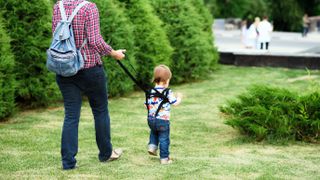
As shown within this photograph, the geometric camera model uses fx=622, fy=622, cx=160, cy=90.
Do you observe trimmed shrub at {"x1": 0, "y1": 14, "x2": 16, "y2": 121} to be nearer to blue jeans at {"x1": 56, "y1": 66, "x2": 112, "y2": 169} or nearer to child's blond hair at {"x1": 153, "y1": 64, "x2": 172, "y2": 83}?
blue jeans at {"x1": 56, "y1": 66, "x2": 112, "y2": 169}

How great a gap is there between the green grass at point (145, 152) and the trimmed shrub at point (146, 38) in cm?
189

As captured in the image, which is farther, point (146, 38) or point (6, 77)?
point (146, 38)

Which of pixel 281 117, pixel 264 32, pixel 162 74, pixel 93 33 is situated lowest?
pixel 264 32

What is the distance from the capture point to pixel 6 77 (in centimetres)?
901

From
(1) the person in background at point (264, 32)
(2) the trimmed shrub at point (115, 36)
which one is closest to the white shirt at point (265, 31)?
(1) the person in background at point (264, 32)

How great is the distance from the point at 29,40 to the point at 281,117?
13.9 feet

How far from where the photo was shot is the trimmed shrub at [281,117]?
753cm

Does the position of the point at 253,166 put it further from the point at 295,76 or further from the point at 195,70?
the point at 295,76

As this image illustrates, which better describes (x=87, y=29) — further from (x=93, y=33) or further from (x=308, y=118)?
(x=308, y=118)

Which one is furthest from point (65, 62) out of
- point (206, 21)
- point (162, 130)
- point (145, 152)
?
point (206, 21)

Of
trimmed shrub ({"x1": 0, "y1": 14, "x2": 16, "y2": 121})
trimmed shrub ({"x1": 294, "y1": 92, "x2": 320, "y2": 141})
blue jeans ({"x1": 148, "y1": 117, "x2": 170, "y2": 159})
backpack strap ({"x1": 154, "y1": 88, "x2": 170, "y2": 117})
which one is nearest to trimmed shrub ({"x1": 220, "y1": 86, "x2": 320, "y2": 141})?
trimmed shrub ({"x1": 294, "y1": 92, "x2": 320, "y2": 141})

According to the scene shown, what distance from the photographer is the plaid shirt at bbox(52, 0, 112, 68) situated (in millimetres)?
5750

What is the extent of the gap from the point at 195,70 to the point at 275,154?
7.38m

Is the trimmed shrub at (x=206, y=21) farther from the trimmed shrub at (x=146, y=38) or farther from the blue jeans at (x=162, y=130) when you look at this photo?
the blue jeans at (x=162, y=130)
